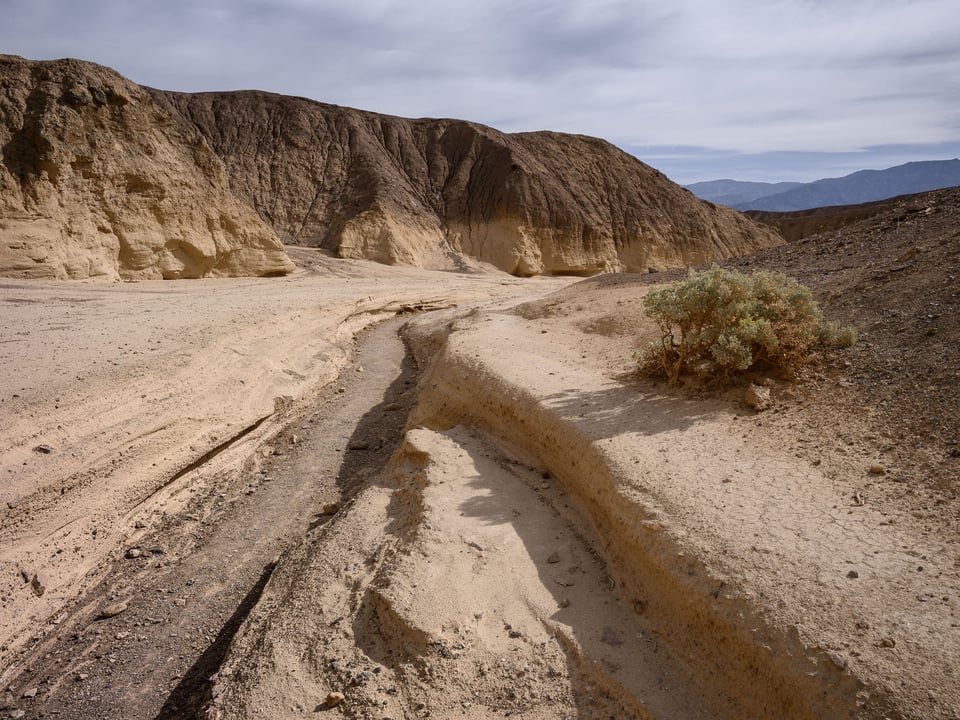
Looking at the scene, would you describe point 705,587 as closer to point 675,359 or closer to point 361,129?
point 675,359

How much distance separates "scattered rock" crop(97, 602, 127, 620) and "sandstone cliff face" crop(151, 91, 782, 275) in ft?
79.2

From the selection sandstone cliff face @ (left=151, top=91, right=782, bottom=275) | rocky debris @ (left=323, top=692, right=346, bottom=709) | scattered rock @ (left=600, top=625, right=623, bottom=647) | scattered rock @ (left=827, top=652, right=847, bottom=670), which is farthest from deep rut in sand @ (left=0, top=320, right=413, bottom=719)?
sandstone cliff face @ (left=151, top=91, right=782, bottom=275)

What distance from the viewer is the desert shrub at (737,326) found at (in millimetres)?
5809

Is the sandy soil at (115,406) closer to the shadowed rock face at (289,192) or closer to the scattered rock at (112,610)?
the scattered rock at (112,610)

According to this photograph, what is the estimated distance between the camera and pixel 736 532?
382 cm

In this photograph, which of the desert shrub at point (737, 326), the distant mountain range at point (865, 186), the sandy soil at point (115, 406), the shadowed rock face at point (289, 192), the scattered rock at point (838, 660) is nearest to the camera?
the scattered rock at point (838, 660)

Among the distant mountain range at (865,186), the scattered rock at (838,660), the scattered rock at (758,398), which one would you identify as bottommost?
the scattered rock at (838,660)

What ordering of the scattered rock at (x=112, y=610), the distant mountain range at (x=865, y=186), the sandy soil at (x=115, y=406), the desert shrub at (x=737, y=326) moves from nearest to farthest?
1. the scattered rock at (x=112, y=610)
2. the sandy soil at (x=115, y=406)
3. the desert shrub at (x=737, y=326)
4. the distant mountain range at (x=865, y=186)

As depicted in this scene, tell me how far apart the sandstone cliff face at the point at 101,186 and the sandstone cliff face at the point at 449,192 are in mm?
10285

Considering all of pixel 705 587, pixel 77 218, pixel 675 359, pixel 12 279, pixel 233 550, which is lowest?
pixel 233 550

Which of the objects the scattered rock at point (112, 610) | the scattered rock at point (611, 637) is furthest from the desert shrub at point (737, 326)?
the scattered rock at point (112, 610)

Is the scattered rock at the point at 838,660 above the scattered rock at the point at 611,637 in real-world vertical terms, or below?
above

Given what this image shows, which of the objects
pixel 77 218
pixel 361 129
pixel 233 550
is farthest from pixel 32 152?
pixel 361 129

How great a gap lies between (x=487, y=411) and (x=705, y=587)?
386 cm
